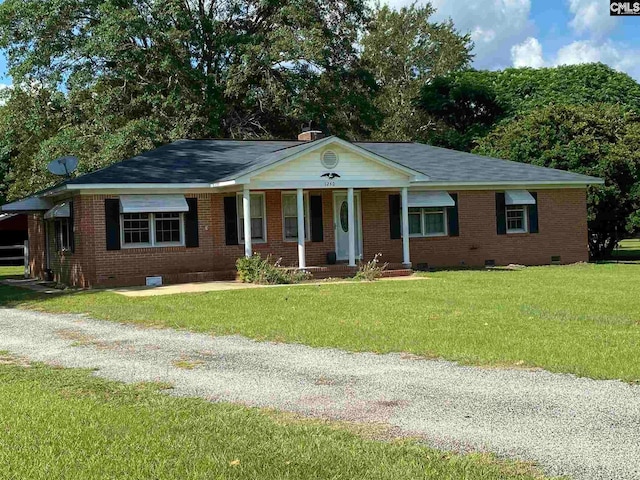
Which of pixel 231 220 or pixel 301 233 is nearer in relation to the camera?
pixel 301 233

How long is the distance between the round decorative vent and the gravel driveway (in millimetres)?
11033

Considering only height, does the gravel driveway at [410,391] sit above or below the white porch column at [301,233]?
below

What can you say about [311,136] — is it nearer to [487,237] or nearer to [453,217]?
[453,217]

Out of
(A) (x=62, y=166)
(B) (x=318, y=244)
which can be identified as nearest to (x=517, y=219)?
(B) (x=318, y=244)

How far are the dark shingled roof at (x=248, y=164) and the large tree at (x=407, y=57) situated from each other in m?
21.3

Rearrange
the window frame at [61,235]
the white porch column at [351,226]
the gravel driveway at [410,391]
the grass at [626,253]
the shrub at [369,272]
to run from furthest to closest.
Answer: the grass at [626,253] < the window frame at [61,235] < the white porch column at [351,226] < the shrub at [369,272] < the gravel driveway at [410,391]

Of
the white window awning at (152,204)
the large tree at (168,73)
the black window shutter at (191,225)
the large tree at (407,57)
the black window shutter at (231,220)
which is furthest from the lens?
the large tree at (407,57)

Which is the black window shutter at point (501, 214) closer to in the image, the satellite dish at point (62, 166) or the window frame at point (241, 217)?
the window frame at point (241, 217)

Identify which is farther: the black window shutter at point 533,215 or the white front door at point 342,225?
the black window shutter at point 533,215

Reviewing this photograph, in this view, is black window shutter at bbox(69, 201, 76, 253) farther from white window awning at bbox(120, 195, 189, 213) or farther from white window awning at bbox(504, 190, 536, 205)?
white window awning at bbox(504, 190, 536, 205)

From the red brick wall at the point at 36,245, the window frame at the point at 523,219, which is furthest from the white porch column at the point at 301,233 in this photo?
the red brick wall at the point at 36,245

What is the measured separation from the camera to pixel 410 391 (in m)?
7.41

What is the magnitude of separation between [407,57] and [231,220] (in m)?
35.1

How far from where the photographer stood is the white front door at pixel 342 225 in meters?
23.6
